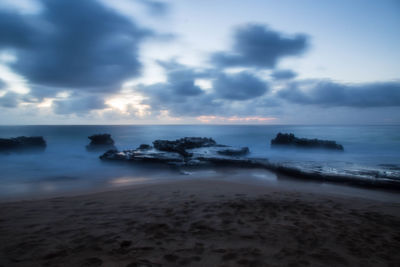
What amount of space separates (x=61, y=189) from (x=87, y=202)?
11.4ft

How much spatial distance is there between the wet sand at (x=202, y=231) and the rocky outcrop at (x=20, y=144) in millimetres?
22534

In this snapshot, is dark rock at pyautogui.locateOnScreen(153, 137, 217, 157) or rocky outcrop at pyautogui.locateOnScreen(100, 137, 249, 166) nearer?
rocky outcrop at pyautogui.locateOnScreen(100, 137, 249, 166)

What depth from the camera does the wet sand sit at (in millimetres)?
3143

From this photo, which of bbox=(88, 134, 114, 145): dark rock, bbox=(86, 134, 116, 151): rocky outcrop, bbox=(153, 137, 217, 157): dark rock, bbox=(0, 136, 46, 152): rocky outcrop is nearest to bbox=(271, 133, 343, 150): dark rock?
bbox=(153, 137, 217, 157): dark rock

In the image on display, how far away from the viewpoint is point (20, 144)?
23062 mm

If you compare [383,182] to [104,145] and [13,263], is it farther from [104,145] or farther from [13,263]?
[104,145]

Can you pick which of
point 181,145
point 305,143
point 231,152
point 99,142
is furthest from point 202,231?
point 99,142

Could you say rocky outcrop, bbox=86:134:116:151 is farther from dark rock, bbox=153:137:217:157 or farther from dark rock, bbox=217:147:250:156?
dark rock, bbox=217:147:250:156

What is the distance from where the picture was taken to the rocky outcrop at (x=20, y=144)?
2172cm

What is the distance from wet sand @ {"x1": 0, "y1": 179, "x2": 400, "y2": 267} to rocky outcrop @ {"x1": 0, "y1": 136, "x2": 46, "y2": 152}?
22534 mm

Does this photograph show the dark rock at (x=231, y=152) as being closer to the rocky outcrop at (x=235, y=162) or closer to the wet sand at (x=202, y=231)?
the rocky outcrop at (x=235, y=162)

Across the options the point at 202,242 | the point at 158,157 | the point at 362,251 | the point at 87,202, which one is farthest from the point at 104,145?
the point at 362,251

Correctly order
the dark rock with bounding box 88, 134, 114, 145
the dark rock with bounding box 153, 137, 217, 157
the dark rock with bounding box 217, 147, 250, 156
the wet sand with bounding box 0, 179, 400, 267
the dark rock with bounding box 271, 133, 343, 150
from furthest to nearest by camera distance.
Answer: the dark rock with bounding box 88, 134, 114, 145, the dark rock with bounding box 271, 133, 343, 150, the dark rock with bounding box 217, 147, 250, 156, the dark rock with bounding box 153, 137, 217, 157, the wet sand with bounding box 0, 179, 400, 267

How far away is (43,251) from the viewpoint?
10.7 ft
